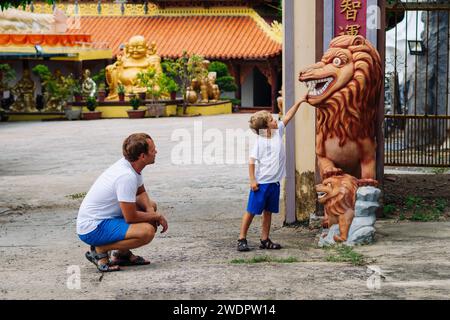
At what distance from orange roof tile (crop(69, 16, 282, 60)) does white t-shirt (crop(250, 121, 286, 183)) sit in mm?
25007

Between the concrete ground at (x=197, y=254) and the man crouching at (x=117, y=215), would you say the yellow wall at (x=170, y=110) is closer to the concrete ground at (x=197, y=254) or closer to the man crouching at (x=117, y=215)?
the concrete ground at (x=197, y=254)

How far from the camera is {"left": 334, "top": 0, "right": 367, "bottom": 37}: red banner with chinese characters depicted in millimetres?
8344

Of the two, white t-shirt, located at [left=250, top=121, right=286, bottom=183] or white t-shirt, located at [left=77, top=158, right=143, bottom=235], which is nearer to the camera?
white t-shirt, located at [left=77, top=158, right=143, bottom=235]

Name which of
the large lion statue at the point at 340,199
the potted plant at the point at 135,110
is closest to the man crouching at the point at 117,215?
the large lion statue at the point at 340,199

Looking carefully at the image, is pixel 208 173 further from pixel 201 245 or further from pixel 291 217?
pixel 201 245

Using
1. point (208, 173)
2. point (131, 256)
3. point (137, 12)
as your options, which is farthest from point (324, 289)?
point (137, 12)

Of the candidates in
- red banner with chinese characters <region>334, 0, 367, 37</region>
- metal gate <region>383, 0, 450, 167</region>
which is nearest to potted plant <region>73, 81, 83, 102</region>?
metal gate <region>383, 0, 450, 167</region>

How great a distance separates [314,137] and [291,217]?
833 millimetres

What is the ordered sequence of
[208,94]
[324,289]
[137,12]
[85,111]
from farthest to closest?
[137,12]
[208,94]
[85,111]
[324,289]

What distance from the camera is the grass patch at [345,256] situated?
664 cm

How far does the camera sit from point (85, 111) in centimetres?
2902

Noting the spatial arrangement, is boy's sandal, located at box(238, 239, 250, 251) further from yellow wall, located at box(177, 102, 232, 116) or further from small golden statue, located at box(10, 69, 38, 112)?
small golden statue, located at box(10, 69, 38, 112)

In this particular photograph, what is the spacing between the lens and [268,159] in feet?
24.6

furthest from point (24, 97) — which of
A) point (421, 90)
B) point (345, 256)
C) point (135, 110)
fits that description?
point (345, 256)
